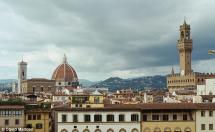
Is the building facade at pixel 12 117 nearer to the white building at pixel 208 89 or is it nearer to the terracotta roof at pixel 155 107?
the terracotta roof at pixel 155 107

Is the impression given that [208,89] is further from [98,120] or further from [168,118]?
[98,120]

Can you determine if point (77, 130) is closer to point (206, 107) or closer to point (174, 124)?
point (174, 124)

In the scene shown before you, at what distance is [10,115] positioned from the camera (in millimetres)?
73812

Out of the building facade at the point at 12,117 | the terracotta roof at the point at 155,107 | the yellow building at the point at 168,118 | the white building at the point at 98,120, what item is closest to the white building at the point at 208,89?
the terracotta roof at the point at 155,107

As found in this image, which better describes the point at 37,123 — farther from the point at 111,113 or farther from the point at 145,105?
the point at 145,105

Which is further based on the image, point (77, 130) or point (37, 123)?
point (37, 123)

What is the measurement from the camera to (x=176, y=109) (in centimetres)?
7288

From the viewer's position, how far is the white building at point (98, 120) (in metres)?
70.7

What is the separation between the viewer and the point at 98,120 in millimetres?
71688

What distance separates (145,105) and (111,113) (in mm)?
6017

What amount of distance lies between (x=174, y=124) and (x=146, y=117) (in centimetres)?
426

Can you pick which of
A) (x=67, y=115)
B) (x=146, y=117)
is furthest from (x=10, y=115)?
(x=146, y=117)

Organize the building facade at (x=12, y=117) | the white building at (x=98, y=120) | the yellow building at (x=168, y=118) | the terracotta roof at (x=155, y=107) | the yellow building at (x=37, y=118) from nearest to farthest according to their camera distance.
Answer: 1. the white building at (x=98, y=120)
2. the terracotta roof at (x=155, y=107)
3. the yellow building at (x=168, y=118)
4. the building facade at (x=12, y=117)
5. the yellow building at (x=37, y=118)

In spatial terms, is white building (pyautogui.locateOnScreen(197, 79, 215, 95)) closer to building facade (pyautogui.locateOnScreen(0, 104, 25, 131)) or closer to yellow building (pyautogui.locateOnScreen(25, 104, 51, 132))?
yellow building (pyautogui.locateOnScreen(25, 104, 51, 132))
